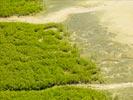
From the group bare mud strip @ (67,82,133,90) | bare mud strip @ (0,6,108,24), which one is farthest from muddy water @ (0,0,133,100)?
bare mud strip @ (67,82,133,90)

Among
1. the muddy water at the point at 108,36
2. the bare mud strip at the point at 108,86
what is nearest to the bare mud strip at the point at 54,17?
the muddy water at the point at 108,36

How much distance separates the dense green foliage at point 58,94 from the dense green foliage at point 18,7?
21.1 ft

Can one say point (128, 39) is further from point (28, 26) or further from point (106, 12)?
point (28, 26)

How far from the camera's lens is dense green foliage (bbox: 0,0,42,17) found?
16.6m

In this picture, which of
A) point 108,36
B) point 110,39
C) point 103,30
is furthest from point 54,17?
point 110,39

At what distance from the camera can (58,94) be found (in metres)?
10.6

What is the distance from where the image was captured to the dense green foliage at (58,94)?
10448mm

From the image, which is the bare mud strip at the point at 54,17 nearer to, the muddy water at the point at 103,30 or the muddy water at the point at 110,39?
the muddy water at the point at 103,30

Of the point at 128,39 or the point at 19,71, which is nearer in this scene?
the point at 19,71

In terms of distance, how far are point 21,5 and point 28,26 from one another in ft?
8.72

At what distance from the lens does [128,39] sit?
13680mm

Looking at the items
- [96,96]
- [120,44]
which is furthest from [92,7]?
[96,96]

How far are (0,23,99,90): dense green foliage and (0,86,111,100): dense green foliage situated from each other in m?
0.41

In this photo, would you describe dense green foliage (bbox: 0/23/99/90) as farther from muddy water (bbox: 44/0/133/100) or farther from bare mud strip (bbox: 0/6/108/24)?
bare mud strip (bbox: 0/6/108/24)
